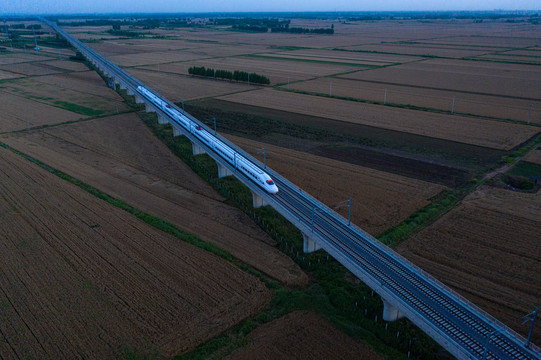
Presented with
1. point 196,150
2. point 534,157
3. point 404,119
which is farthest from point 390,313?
point 404,119

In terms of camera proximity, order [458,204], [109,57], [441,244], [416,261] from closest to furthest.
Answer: [416,261] < [441,244] < [458,204] < [109,57]

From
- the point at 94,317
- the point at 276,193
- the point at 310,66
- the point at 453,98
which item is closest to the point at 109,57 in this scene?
the point at 310,66

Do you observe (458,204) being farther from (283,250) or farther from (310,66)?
(310,66)

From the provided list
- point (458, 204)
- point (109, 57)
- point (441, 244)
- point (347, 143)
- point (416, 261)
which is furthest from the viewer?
point (109, 57)

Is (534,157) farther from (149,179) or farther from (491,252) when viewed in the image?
(149,179)

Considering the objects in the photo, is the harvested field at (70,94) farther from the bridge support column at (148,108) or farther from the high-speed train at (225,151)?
the high-speed train at (225,151)
